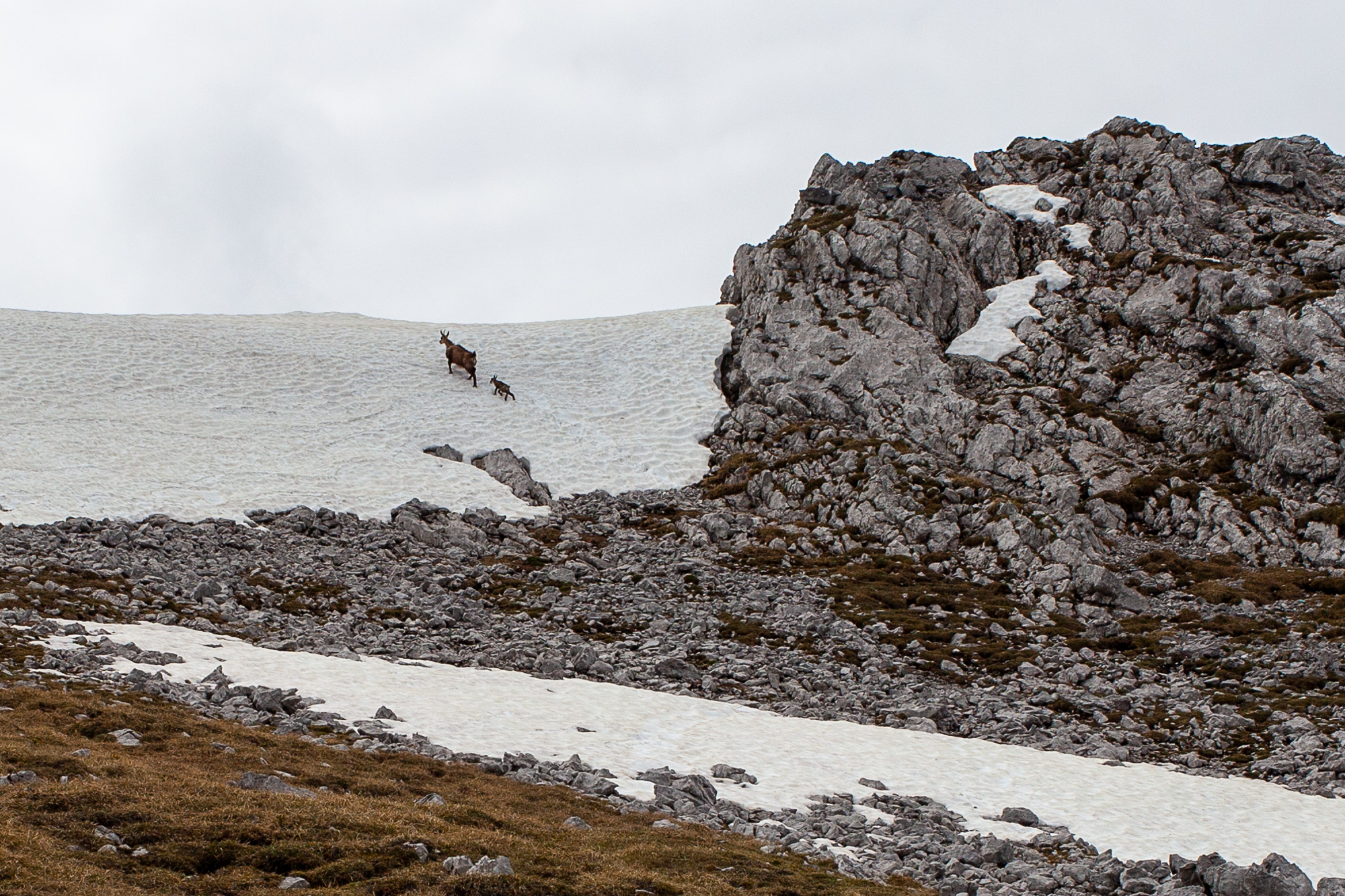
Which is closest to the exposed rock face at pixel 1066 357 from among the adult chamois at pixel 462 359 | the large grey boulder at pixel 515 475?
the large grey boulder at pixel 515 475

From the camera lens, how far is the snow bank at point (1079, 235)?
7131cm

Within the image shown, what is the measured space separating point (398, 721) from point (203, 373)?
44234mm

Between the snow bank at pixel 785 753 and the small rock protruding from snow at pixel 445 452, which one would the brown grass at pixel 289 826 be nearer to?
the snow bank at pixel 785 753

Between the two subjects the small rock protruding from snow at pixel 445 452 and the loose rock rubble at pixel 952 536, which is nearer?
the loose rock rubble at pixel 952 536

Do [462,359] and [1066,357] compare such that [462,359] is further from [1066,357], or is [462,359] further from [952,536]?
[1066,357]

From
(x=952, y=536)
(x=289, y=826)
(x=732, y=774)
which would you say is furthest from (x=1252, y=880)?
(x=952, y=536)

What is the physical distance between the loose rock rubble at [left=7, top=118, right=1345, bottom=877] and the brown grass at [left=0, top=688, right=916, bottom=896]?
2295 mm

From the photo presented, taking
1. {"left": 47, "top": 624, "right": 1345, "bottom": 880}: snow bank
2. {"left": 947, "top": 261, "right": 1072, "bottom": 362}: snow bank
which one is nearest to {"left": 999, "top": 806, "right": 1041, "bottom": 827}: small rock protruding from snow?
{"left": 47, "top": 624, "right": 1345, "bottom": 880}: snow bank

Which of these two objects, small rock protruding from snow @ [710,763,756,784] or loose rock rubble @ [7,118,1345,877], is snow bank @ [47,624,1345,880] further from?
loose rock rubble @ [7,118,1345,877]

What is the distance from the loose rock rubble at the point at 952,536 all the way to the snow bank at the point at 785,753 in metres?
1.46

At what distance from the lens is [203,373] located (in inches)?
2467

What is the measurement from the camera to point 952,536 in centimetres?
4891

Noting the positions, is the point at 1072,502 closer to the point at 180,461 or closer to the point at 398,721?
the point at 398,721

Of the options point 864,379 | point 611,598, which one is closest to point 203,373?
point 611,598
